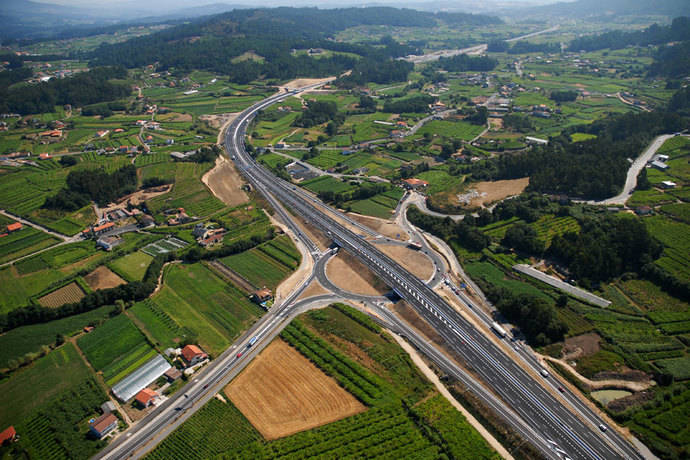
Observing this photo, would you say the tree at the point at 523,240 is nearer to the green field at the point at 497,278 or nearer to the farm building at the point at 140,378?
the green field at the point at 497,278

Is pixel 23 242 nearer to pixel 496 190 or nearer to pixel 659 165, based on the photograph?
pixel 496 190

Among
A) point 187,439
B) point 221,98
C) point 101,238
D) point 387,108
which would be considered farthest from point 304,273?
point 221,98

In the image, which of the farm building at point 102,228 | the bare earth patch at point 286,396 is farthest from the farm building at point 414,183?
the farm building at point 102,228

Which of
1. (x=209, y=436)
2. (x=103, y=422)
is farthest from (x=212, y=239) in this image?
(x=209, y=436)

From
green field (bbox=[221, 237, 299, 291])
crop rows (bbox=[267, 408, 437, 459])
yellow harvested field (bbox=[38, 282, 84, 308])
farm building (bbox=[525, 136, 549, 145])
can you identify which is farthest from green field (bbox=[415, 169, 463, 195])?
yellow harvested field (bbox=[38, 282, 84, 308])

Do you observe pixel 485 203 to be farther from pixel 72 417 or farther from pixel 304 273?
pixel 72 417

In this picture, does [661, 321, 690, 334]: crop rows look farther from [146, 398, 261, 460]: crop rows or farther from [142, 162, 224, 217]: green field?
[142, 162, 224, 217]: green field
